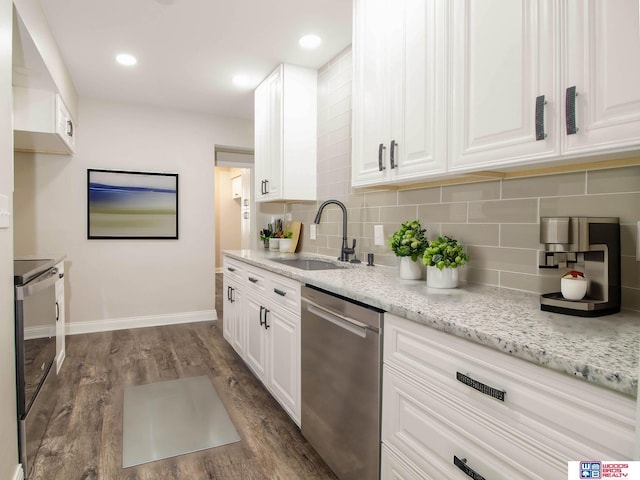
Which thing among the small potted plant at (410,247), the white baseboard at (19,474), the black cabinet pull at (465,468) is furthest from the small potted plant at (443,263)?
the white baseboard at (19,474)

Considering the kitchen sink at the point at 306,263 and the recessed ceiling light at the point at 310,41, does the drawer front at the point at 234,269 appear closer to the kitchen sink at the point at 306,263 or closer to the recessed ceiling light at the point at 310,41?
the kitchen sink at the point at 306,263

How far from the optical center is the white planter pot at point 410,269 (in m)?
1.93

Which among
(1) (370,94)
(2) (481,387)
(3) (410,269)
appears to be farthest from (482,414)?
(1) (370,94)

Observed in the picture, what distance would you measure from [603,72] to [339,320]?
1.20 metres

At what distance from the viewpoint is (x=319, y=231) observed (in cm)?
322

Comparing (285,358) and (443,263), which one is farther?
(285,358)

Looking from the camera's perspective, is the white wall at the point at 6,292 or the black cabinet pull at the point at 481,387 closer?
the black cabinet pull at the point at 481,387

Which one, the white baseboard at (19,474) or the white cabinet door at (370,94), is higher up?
the white cabinet door at (370,94)

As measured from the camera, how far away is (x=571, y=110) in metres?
1.09

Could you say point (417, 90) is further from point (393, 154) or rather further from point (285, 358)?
point (285, 358)

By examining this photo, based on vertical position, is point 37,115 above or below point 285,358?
above

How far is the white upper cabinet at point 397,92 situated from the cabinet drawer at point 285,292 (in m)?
0.67

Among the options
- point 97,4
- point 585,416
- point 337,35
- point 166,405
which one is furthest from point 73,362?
point 585,416

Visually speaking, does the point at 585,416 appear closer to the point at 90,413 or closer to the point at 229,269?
the point at 90,413
